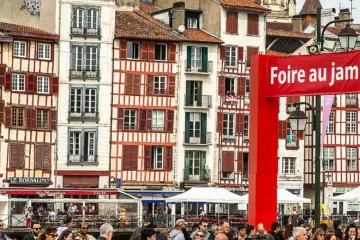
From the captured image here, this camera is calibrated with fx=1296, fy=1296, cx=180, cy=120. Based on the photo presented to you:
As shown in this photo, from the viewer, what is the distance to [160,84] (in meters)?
74.0

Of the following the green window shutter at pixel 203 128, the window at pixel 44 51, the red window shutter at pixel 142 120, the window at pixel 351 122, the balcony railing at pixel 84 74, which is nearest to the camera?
the window at pixel 44 51

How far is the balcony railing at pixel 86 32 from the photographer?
233ft

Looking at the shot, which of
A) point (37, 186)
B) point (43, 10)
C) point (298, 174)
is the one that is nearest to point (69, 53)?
point (43, 10)

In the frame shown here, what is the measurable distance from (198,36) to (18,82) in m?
12.1

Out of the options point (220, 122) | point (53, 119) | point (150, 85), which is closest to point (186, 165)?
point (220, 122)

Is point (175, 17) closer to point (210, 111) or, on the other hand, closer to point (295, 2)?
point (210, 111)

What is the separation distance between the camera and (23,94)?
69.1m

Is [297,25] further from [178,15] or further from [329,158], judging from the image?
[178,15]

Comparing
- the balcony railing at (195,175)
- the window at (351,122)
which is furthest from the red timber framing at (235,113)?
the window at (351,122)

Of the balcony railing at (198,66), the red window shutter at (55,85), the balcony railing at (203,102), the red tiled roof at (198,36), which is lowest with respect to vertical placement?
the balcony railing at (203,102)

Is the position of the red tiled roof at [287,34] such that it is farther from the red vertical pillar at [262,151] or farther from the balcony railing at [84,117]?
the red vertical pillar at [262,151]

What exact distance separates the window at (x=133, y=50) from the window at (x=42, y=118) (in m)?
6.21

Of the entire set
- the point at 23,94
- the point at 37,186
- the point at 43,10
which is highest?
the point at 43,10

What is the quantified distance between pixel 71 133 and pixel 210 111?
9003mm
